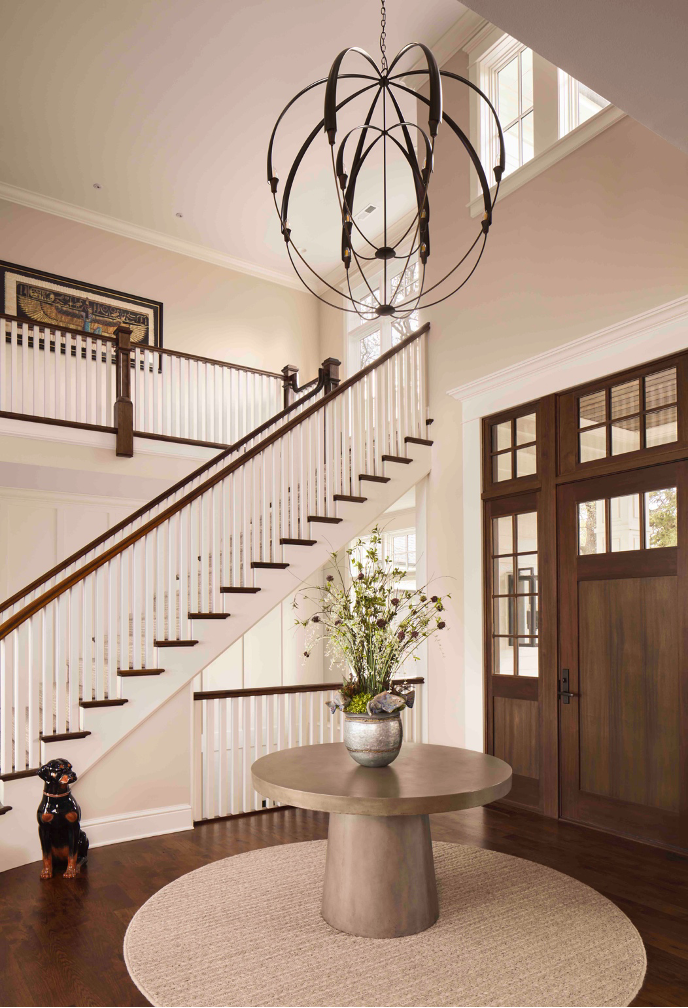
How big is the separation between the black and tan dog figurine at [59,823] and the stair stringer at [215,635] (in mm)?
241

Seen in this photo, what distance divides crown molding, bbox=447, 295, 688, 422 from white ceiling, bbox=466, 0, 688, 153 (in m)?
1.82

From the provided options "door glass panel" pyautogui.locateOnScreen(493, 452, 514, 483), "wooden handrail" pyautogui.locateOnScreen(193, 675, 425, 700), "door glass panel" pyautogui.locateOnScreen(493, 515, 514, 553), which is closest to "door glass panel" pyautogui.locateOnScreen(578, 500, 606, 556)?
"door glass panel" pyautogui.locateOnScreen(493, 515, 514, 553)

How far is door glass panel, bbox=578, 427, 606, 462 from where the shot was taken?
467 cm

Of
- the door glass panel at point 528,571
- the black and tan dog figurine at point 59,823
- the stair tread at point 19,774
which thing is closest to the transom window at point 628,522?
the door glass panel at point 528,571

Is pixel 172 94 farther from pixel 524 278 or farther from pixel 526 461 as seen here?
pixel 526 461

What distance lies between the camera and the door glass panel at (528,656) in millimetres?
5000

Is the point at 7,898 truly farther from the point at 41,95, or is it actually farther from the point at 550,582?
the point at 41,95

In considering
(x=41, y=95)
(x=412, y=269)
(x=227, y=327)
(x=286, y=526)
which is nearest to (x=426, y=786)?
(x=286, y=526)

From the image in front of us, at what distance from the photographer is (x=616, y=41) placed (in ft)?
7.48

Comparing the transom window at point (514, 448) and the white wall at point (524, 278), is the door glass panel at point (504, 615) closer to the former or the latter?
the white wall at point (524, 278)

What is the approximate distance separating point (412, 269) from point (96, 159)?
11.5ft

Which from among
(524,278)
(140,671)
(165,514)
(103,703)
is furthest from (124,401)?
(524,278)

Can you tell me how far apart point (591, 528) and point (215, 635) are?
8.55 ft

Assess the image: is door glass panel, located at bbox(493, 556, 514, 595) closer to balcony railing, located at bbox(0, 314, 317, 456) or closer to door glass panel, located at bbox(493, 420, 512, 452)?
door glass panel, located at bbox(493, 420, 512, 452)
